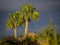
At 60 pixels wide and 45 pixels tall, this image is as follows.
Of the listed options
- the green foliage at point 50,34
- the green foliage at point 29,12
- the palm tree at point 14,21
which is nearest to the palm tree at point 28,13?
the green foliage at point 29,12

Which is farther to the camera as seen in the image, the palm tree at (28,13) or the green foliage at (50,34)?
the green foliage at (50,34)

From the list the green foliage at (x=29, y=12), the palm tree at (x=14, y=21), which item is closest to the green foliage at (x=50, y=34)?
the green foliage at (x=29, y=12)

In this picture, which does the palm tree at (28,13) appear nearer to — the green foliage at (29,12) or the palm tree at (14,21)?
the green foliage at (29,12)

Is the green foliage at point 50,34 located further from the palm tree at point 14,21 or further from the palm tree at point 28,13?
the palm tree at point 14,21

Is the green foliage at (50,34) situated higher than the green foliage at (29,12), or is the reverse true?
the green foliage at (29,12)

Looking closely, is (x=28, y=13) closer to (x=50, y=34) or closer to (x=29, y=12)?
(x=29, y=12)

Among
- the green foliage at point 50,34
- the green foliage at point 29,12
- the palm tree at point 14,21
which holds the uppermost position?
the green foliage at point 29,12

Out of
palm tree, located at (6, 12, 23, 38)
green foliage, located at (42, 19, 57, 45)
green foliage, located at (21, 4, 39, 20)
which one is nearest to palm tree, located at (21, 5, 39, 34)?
green foliage, located at (21, 4, 39, 20)

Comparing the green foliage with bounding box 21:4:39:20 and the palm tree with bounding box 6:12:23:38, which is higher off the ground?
the green foliage with bounding box 21:4:39:20

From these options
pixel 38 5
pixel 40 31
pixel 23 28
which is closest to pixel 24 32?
pixel 23 28

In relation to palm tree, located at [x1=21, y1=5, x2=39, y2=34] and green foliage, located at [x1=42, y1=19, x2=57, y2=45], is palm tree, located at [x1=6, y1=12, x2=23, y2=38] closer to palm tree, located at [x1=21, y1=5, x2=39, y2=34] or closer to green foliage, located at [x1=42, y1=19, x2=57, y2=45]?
palm tree, located at [x1=21, y1=5, x2=39, y2=34]

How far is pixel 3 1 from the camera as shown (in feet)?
14.9

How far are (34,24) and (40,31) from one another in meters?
0.22

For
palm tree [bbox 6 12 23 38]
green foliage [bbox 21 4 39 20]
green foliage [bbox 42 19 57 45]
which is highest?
green foliage [bbox 21 4 39 20]
